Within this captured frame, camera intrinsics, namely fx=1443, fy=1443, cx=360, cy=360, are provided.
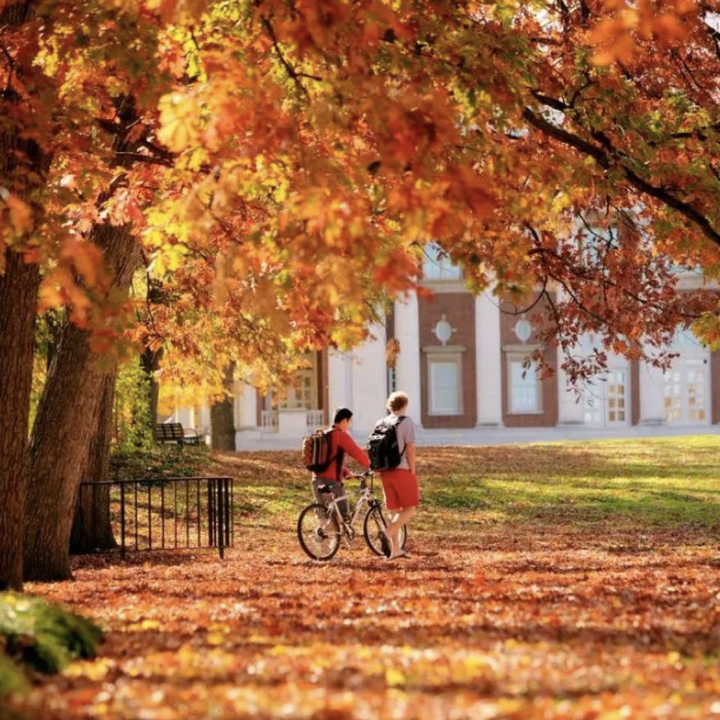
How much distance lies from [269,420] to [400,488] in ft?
125

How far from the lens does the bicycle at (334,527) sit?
15.5m

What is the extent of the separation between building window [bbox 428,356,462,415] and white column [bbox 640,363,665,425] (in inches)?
270

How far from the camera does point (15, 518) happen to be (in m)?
10.7

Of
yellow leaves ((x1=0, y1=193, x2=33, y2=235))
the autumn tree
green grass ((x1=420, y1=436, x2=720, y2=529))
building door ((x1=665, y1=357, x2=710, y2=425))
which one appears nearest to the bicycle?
the autumn tree

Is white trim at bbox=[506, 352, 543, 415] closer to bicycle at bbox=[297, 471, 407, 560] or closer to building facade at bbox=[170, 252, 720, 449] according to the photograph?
building facade at bbox=[170, 252, 720, 449]

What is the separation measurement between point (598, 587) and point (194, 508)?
15.1m

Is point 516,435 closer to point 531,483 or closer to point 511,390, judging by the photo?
point 511,390

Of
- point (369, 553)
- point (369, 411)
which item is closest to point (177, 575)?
point (369, 553)

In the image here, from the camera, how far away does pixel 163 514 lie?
18.0 metres

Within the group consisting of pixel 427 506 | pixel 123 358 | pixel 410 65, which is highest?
pixel 410 65

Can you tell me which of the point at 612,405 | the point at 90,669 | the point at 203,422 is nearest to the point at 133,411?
the point at 90,669

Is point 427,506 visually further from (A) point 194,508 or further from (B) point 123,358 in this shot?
(B) point 123,358

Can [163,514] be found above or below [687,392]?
below

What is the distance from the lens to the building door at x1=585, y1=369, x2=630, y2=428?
176ft
